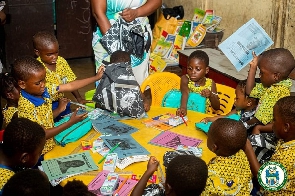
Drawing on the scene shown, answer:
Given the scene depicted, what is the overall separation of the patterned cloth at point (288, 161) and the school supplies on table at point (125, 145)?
33.2 inches

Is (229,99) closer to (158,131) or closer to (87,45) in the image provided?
(158,131)

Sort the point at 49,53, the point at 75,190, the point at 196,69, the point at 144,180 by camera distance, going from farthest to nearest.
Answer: the point at 196,69, the point at 49,53, the point at 144,180, the point at 75,190

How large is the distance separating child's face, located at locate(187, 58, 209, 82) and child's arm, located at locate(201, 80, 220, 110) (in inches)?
6.1

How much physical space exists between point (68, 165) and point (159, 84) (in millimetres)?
1760

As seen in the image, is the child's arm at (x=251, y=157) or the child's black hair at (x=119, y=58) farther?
the child's black hair at (x=119, y=58)

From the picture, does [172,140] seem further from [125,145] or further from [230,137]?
[230,137]

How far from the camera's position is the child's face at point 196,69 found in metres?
3.98

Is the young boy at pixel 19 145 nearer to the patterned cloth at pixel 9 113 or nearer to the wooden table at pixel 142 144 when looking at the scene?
the wooden table at pixel 142 144

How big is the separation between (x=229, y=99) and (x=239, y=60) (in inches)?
15.6

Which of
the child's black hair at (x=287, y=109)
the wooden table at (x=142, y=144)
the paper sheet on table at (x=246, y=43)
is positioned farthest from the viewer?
the paper sheet on table at (x=246, y=43)

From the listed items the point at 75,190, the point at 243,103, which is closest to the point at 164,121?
the point at 243,103

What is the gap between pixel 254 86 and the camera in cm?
375

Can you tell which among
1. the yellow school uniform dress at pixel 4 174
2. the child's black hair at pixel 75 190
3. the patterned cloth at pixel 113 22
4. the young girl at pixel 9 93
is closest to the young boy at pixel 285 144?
the child's black hair at pixel 75 190

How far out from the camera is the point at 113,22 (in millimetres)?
4277
